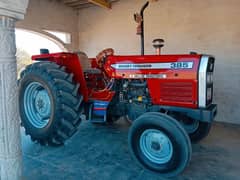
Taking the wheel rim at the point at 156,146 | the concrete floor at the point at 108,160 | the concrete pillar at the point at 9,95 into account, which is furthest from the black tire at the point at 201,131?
the concrete pillar at the point at 9,95

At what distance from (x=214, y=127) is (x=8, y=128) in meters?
3.39

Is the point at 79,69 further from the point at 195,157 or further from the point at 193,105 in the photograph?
the point at 195,157

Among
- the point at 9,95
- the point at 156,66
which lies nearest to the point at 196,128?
the point at 156,66

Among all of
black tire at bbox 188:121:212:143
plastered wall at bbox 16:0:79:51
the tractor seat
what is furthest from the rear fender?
plastered wall at bbox 16:0:79:51

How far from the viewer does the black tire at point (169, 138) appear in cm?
188

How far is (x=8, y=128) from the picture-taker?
54.0 inches

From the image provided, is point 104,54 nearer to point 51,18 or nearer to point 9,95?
point 9,95

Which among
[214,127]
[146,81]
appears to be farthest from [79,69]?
[214,127]

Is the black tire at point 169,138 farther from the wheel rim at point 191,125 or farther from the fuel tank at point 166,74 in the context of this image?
the wheel rim at point 191,125

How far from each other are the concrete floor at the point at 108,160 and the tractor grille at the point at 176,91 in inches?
29.4

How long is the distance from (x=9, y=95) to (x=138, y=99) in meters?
1.53

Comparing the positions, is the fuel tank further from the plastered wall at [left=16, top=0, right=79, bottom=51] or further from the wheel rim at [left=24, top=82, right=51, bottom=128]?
A: the plastered wall at [left=16, top=0, right=79, bottom=51]

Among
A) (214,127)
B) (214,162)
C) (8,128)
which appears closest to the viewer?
(8,128)

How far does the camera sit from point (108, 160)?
2.36m
